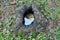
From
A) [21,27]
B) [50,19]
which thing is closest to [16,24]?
[21,27]

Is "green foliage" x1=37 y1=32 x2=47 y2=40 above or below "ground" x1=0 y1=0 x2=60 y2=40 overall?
below

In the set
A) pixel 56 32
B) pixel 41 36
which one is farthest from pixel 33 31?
pixel 56 32

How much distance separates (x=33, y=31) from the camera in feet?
14.4

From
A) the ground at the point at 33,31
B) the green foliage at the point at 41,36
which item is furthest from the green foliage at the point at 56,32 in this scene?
the green foliage at the point at 41,36

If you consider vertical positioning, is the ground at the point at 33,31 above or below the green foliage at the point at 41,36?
above

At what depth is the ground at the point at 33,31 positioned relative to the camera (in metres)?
4.40

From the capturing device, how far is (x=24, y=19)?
186 inches

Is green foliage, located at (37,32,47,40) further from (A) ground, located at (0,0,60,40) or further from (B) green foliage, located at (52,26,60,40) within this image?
(B) green foliage, located at (52,26,60,40)

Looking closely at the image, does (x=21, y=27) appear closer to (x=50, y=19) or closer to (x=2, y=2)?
(x=50, y=19)

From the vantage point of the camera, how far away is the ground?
14.4 feet

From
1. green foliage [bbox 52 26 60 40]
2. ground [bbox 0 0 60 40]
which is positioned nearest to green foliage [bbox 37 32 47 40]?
ground [bbox 0 0 60 40]

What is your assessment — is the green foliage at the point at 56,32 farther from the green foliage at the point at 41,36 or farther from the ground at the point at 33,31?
the green foliage at the point at 41,36

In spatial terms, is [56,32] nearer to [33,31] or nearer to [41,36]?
[41,36]

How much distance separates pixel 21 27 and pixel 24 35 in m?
0.20
